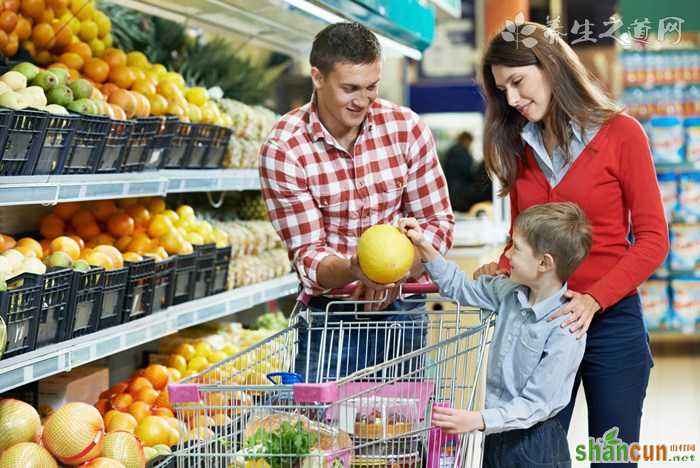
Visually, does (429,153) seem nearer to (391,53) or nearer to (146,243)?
(146,243)

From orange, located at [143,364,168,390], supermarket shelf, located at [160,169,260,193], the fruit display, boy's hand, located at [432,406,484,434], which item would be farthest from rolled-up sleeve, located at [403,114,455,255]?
the fruit display

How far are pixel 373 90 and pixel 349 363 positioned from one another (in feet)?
2.46

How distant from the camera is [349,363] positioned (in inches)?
108

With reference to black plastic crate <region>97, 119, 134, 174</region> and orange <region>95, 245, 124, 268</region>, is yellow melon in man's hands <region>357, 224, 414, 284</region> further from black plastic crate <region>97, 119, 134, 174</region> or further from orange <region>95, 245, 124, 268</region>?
orange <region>95, 245, 124, 268</region>

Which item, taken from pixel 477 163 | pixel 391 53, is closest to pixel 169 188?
pixel 391 53

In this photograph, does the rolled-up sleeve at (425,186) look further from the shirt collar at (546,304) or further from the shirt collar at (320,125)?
the shirt collar at (546,304)

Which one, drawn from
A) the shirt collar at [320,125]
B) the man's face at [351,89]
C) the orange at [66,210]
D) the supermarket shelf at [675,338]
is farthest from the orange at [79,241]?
the supermarket shelf at [675,338]

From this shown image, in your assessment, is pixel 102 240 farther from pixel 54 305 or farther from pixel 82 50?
pixel 54 305

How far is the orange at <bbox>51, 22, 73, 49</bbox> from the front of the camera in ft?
12.8

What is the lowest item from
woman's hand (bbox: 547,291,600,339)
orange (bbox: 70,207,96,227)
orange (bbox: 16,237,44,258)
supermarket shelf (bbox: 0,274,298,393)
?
supermarket shelf (bbox: 0,274,298,393)

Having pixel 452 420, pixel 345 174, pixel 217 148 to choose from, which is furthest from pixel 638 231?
pixel 217 148

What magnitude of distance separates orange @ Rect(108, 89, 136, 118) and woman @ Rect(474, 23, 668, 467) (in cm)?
176

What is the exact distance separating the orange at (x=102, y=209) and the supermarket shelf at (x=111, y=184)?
0.88ft

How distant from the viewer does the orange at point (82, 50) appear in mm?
3961
